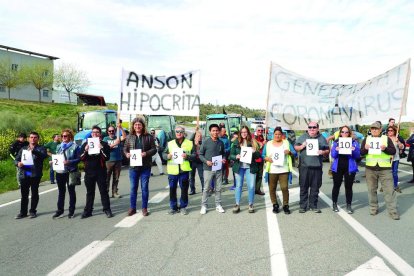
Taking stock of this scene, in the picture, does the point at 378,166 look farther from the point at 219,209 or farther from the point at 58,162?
the point at 58,162

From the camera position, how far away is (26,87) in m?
57.8

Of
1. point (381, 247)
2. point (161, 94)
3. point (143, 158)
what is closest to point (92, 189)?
point (143, 158)

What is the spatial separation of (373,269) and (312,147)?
329 cm

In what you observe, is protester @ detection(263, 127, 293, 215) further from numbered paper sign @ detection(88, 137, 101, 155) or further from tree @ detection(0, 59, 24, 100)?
tree @ detection(0, 59, 24, 100)

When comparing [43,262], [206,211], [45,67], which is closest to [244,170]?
[206,211]


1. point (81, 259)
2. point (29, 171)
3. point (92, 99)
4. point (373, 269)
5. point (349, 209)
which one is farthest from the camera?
point (92, 99)

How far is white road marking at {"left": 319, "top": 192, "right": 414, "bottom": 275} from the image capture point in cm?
429

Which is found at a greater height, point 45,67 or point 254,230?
point 45,67

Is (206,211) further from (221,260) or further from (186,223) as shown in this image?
(221,260)

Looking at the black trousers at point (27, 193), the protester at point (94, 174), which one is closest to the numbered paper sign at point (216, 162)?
the protester at point (94, 174)

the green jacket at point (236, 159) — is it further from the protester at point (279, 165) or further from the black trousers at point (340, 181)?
the black trousers at point (340, 181)

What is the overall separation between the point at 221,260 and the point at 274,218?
8.27ft

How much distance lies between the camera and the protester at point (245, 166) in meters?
7.41

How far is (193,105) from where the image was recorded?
8.54 meters
